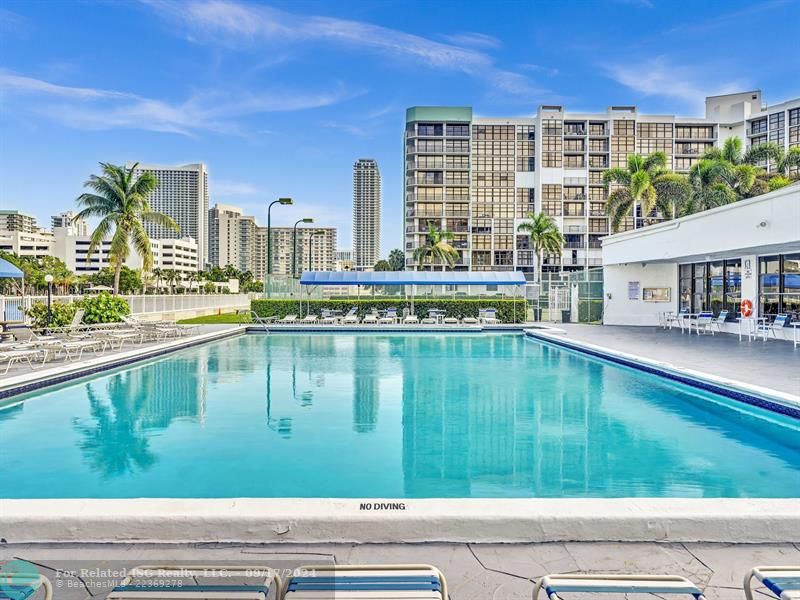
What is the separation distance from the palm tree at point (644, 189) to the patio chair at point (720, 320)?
11.1 m

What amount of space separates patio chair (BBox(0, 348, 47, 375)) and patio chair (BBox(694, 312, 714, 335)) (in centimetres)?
1962

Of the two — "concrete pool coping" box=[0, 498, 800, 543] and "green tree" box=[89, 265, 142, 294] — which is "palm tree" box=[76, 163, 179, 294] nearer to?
"concrete pool coping" box=[0, 498, 800, 543]

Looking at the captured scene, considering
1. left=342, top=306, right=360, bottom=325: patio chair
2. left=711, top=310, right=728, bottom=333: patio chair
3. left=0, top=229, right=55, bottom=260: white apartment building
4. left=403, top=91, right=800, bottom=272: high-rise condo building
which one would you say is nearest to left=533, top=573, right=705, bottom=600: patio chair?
left=711, top=310, right=728, bottom=333: patio chair

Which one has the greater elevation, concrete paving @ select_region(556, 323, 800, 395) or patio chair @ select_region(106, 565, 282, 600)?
patio chair @ select_region(106, 565, 282, 600)

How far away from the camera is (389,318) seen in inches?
959

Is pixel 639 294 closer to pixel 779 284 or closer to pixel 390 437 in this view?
pixel 779 284

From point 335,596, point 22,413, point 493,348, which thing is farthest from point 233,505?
point 493,348

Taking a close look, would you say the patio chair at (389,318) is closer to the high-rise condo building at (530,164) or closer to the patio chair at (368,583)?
the patio chair at (368,583)

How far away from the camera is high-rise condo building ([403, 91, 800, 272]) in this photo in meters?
60.8

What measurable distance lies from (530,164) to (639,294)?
138 feet

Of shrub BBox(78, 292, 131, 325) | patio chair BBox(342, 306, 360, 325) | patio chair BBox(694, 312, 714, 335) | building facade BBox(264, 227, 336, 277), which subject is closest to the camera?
shrub BBox(78, 292, 131, 325)

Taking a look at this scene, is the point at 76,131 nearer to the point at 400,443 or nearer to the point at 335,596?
the point at 400,443

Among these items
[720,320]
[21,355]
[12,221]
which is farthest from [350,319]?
[12,221]

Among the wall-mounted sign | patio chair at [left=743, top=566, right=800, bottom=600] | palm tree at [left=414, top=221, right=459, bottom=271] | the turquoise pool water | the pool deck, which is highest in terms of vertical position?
palm tree at [left=414, top=221, right=459, bottom=271]
